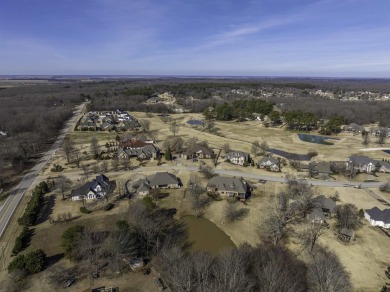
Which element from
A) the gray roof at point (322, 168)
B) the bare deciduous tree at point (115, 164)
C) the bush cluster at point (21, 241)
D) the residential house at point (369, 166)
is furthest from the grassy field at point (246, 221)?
the gray roof at point (322, 168)

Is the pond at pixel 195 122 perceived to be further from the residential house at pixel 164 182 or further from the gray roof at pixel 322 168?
the residential house at pixel 164 182

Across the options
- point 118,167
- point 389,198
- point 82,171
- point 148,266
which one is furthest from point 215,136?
point 148,266

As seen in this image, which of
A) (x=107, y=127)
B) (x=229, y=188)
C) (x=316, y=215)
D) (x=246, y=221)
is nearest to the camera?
(x=316, y=215)

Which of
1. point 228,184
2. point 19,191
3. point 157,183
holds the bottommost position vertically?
point 19,191

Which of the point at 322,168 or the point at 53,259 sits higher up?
the point at 322,168

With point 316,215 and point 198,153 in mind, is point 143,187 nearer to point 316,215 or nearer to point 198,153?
point 198,153

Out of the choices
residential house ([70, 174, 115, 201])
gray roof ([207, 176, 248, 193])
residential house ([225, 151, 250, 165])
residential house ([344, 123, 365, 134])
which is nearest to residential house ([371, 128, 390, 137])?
residential house ([344, 123, 365, 134])

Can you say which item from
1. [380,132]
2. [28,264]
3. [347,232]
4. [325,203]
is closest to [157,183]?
[28,264]
